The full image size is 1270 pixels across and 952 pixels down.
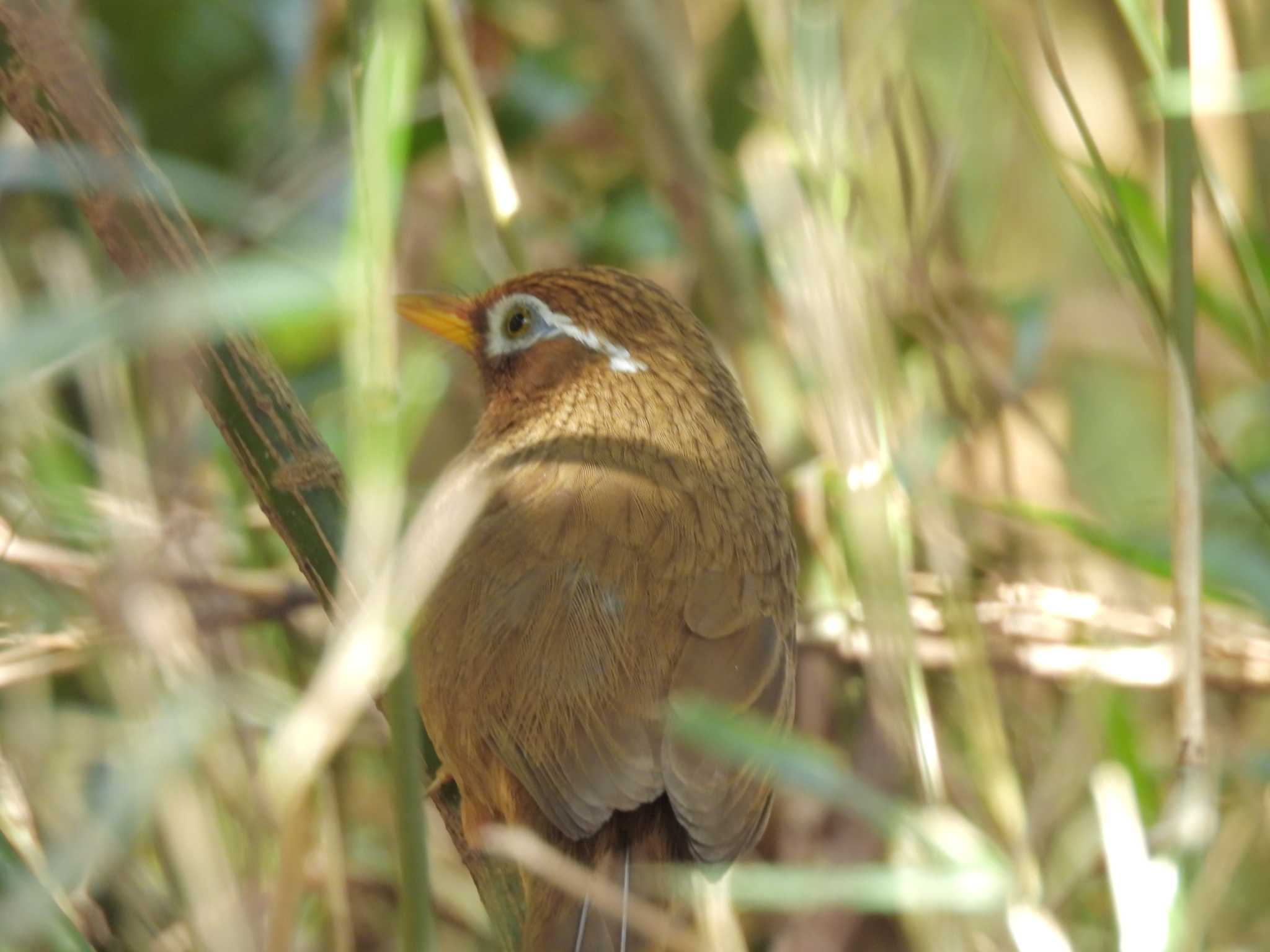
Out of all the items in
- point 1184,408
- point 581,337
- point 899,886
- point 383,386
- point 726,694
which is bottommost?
point 899,886

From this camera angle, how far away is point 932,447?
3705 millimetres

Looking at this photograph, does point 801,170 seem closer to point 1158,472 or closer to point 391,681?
point 391,681

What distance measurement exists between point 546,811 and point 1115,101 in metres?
3.46

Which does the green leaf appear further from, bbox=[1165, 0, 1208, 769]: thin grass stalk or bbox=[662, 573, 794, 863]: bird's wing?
bbox=[1165, 0, 1208, 769]: thin grass stalk

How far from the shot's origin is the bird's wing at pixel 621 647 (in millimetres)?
2561

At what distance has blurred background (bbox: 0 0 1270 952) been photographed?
2111mm

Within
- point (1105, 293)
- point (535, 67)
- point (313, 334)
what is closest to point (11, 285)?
point (313, 334)

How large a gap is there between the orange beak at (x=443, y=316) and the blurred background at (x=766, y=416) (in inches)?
3.9

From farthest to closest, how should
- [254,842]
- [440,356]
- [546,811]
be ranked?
[440,356], [546,811], [254,842]

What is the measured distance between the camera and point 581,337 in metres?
3.36

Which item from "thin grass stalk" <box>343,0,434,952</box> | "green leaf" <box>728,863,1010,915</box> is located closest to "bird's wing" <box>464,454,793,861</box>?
"green leaf" <box>728,863,1010,915</box>

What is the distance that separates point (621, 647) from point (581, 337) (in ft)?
2.92

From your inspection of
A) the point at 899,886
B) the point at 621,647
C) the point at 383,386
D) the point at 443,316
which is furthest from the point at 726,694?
the point at 383,386

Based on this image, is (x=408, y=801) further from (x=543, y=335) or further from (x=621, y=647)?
(x=543, y=335)
